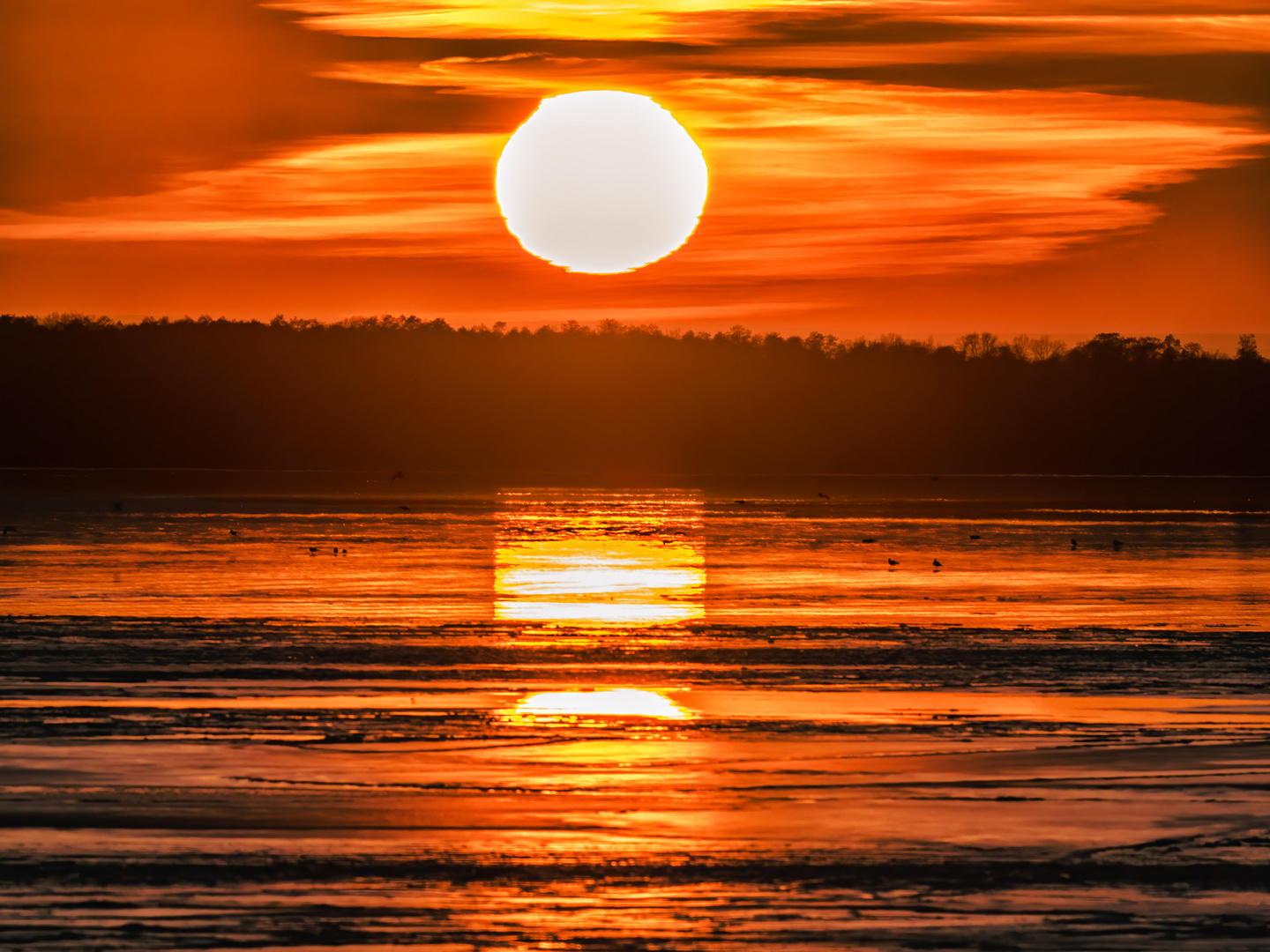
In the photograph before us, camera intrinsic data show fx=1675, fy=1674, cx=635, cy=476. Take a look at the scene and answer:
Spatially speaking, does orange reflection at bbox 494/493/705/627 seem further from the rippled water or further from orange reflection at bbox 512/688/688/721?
orange reflection at bbox 512/688/688/721

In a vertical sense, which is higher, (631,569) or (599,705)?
(631,569)

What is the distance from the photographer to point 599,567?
34469 mm

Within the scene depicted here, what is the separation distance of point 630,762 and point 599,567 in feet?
69.3

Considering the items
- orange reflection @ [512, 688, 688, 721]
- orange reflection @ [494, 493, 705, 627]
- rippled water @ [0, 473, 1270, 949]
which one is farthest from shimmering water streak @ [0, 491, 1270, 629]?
orange reflection @ [512, 688, 688, 721]

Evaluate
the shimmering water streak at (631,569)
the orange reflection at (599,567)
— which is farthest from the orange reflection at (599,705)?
the orange reflection at (599,567)

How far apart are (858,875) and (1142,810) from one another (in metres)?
2.70

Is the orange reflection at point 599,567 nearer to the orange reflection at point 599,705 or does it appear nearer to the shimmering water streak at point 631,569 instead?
the shimmering water streak at point 631,569

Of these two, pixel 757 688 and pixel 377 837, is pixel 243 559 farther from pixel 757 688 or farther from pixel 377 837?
pixel 377 837

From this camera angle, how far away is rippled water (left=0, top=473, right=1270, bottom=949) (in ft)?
30.9

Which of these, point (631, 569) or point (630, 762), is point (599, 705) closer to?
point (630, 762)

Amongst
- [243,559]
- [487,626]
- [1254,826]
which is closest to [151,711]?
[487,626]

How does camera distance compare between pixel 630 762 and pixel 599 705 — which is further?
pixel 599 705

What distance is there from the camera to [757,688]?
56.6 feet

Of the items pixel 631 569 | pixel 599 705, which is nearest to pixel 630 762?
pixel 599 705
